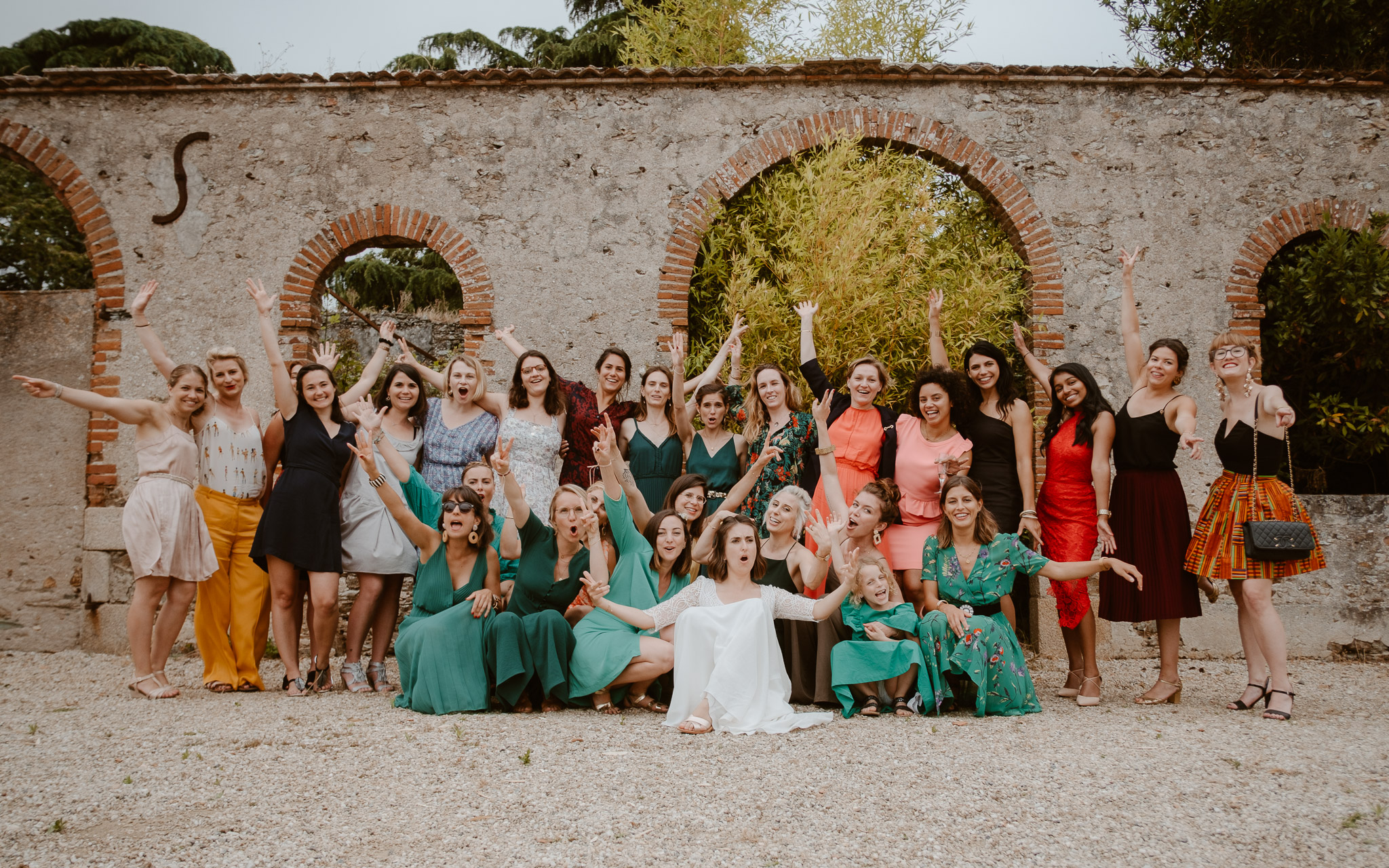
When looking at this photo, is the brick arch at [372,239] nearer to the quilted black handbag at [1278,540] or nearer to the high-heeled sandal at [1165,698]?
the high-heeled sandal at [1165,698]

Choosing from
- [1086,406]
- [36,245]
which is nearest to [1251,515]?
[1086,406]

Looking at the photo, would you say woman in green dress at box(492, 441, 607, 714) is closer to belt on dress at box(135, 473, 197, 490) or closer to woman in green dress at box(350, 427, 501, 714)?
woman in green dress at box(350, 427, 501, 714)

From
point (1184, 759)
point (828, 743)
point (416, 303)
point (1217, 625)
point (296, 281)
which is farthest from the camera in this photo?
point (416, 303)

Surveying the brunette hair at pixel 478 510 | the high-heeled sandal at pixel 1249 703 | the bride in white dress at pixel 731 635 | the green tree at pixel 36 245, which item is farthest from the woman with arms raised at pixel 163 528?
the green tree at pixel 36 245

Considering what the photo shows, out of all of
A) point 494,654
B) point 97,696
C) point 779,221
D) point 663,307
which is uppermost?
point 779,221

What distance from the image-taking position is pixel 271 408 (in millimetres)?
6426

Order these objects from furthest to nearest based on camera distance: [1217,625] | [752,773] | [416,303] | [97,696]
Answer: [416,303], [1217,625], [97,696], [752,773]

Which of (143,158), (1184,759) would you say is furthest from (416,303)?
(1184,759)

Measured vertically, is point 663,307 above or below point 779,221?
below

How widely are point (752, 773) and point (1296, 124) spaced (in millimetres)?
6436

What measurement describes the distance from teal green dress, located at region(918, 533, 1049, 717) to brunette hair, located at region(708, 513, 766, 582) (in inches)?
33.6

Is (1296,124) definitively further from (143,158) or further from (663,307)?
(143,158)

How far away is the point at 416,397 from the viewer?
16.4 ft

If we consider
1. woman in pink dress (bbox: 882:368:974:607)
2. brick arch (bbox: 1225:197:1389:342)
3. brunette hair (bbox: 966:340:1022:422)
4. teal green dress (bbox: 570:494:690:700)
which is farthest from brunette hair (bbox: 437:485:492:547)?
brick arch (bbox: 1225:197:1389:342)
